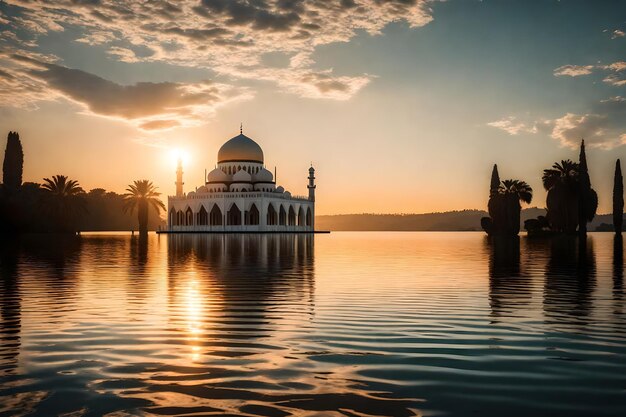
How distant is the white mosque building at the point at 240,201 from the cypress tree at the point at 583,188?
50.3 m

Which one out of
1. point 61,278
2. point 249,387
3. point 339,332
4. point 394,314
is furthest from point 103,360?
point 61,278

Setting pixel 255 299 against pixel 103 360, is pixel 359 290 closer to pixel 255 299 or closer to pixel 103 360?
pixel 255 299

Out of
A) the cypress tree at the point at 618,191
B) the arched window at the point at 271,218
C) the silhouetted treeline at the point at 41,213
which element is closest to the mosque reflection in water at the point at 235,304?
the silhouetted treeline at the point at 41,213

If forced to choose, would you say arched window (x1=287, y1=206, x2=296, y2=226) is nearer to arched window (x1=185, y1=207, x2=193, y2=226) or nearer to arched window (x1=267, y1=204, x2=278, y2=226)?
arched window (x1=267, y1=204, x2=278, y2=226)

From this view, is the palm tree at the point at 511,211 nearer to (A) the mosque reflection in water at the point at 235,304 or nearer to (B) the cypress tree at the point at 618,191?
(B) the cypress tree at the point at 618,191

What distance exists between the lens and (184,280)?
1777cm

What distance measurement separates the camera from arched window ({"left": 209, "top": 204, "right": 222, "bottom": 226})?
111 metres

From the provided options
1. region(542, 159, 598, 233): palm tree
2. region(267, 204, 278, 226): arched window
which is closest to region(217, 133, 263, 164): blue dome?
region(267, 204, 278, 226): arched window

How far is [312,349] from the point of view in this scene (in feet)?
26.5

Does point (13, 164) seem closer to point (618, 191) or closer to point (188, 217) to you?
point (188, 217)

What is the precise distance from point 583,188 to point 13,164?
8832 cm

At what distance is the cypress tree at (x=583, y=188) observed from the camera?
7194cm

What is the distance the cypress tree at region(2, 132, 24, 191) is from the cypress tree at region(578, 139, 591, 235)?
8637 cm

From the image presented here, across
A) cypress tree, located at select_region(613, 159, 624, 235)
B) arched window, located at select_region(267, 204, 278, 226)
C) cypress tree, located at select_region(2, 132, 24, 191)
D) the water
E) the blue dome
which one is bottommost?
the water
